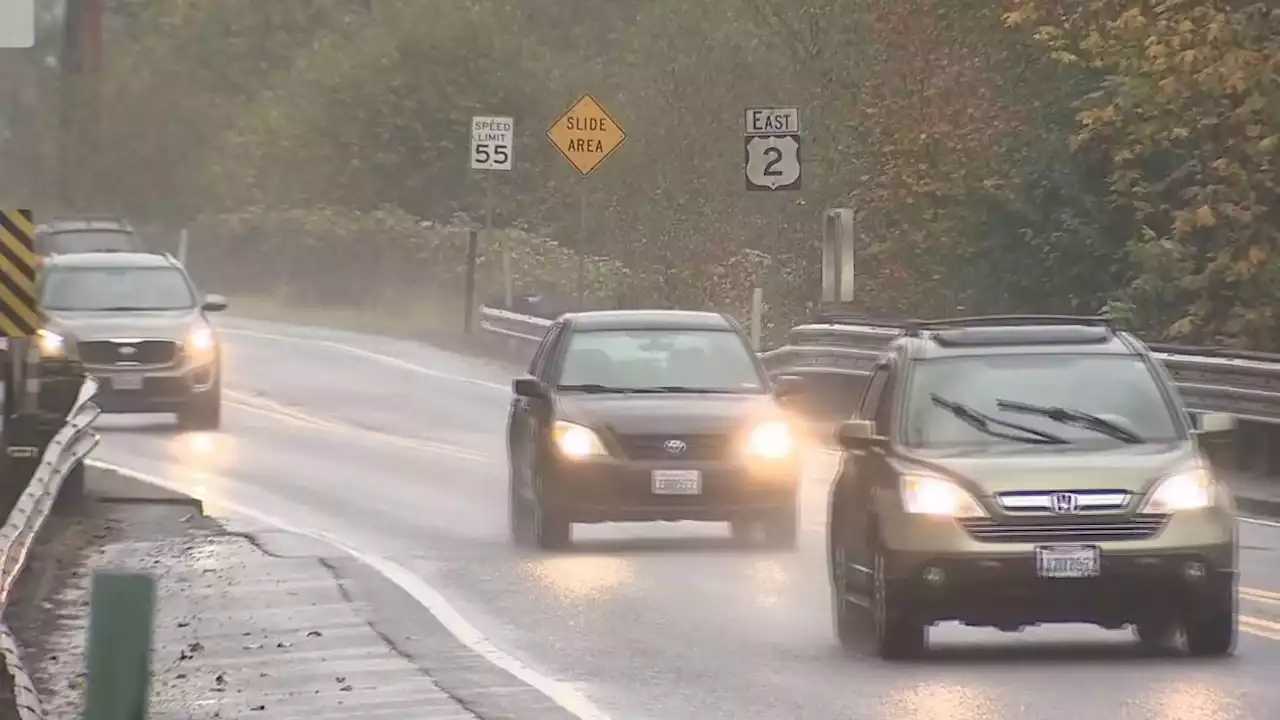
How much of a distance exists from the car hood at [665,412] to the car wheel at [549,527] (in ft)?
1.80

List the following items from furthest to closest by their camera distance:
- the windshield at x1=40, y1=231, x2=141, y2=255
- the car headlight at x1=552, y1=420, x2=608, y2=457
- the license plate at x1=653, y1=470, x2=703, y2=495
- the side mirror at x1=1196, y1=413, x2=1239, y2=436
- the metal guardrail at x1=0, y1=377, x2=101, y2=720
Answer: the windshield at x1=40, y1=231, x2=141, y2=255
the car headlight at x1=552, y1=420, x2=608, y2=457
the license plate at x1=653, y1=470, x2=703, y2=495
the side mirror at x1=1196, y1=413, x2=1239, y2=436
the metal guardrail at x1=0, y1=377, x2=101, y2=720

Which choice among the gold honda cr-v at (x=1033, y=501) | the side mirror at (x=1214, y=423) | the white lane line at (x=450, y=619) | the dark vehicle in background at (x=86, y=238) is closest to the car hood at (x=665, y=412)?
the white lane line at (x=450, y=619)

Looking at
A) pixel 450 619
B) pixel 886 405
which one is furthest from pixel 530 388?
pixel 886 405

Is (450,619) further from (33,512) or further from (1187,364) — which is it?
(1187,364)

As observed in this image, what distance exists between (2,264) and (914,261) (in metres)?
20.1

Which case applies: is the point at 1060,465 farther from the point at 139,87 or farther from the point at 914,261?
the point at 139,87

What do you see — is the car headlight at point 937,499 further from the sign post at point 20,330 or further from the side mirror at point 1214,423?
the sign post at point 20,330

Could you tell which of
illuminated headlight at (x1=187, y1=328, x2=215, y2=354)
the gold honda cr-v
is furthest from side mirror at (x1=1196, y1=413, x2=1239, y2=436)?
illuminated headlight at (x1=187, y1=328, x2=215, y2=354)

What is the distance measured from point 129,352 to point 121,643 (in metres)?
24.6

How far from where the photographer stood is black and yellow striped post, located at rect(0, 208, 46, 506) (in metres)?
20.3

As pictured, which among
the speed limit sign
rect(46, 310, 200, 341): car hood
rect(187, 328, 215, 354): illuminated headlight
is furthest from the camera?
the speed limit sign

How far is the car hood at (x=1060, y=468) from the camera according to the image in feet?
45.7

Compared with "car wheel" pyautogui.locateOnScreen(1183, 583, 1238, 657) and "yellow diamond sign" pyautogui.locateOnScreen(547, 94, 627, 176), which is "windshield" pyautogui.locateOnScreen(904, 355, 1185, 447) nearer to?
"car wheel" pyautogui.locateOnScreen(1183, 583, 1238, 657)

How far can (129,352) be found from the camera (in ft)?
102
